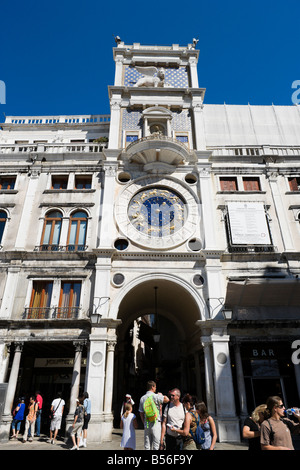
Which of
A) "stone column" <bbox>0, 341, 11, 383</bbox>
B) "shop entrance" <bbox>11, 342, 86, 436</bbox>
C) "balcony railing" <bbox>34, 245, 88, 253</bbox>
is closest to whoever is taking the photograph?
"stone column" <bbox>0, 341, 11, 383</bbox>

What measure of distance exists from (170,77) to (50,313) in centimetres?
2086

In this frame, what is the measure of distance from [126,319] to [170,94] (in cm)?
1799

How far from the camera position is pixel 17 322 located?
52.2 ft

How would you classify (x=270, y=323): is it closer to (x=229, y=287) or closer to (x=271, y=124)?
(x=229, y=287)

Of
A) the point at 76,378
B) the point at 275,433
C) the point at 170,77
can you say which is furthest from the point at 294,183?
the point at 275,433

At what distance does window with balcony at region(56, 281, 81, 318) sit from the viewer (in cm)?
1631

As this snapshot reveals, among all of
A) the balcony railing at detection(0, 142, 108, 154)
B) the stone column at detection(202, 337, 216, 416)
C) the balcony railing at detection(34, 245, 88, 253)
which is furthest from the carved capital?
the balcony railing at detection(0, 142, 108, 154)

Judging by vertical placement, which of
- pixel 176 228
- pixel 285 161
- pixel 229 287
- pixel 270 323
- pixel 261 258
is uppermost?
pixel 285 161

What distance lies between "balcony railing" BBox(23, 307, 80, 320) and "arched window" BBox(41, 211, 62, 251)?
373cm

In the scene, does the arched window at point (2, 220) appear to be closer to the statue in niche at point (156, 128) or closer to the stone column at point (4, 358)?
the stone column at point (4, 358)

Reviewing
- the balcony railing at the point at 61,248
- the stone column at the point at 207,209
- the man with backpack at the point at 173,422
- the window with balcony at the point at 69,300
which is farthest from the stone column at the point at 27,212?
the man with backpack at the point at 173,422

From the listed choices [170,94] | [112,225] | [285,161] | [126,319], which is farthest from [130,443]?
[170,94]

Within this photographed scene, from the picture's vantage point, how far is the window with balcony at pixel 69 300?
53.5 feet

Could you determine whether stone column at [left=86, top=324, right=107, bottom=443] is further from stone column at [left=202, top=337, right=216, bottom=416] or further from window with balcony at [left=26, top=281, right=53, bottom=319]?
stone column at [left=202, top=337, right=216, bottom=416]
